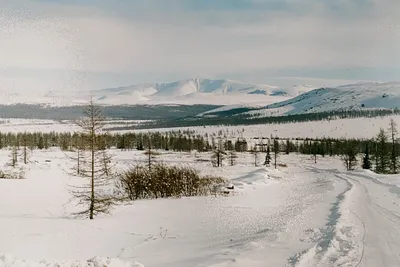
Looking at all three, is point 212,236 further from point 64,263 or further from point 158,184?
point 158,184

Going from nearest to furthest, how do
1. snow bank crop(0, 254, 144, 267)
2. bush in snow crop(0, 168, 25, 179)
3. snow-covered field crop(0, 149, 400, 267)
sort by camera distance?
snow bank crop(0, 254, 144, 267) < snow-covered field crop(0, 149, 400, 267) < bush in snow crop(0, 168, 25, 179)

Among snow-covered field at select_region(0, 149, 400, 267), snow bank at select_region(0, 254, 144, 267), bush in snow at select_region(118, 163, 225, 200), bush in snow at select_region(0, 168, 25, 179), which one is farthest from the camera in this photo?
bush in snow at select_region(0, 168, 25, 179)

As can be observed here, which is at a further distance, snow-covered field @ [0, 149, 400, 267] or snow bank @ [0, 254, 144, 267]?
snow-covered field @ [0, 149, 400, 267]

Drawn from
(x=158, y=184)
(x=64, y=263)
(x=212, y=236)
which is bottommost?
(x=158, y=184)

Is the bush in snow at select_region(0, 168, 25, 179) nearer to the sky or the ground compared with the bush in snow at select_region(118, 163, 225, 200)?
nearer to the ground

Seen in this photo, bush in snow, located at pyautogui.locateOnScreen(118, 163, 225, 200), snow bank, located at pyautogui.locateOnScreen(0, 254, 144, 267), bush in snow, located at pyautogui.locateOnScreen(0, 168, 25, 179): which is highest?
snow bank, located at pyautogui.locateOnScreen(0, 254, 144, 267)

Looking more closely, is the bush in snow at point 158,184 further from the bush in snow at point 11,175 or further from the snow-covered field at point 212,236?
the bush in snow at point 11,175

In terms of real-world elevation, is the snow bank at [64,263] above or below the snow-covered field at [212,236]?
above

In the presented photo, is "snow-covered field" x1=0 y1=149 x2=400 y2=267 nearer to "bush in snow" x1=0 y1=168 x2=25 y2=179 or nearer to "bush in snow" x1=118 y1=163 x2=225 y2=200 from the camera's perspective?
"bush in snow" x1=118 y1=163 x2=225 y2=200

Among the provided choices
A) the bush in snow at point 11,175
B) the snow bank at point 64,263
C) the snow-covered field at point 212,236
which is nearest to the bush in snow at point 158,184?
the snow-covered field at point 212,236

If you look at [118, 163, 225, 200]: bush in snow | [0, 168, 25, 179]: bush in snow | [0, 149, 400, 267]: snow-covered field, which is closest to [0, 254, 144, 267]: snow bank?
[0, 149, 400, 267]: snow-covered field

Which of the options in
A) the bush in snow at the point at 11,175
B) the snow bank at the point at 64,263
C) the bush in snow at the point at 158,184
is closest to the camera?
the snow bank at the point at 64,263

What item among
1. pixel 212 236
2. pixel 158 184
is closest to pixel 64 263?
pixel 212 236

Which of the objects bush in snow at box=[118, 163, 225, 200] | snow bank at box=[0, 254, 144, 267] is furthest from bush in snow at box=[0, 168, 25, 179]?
snow bank at box=[0, 254, 144, 267]
